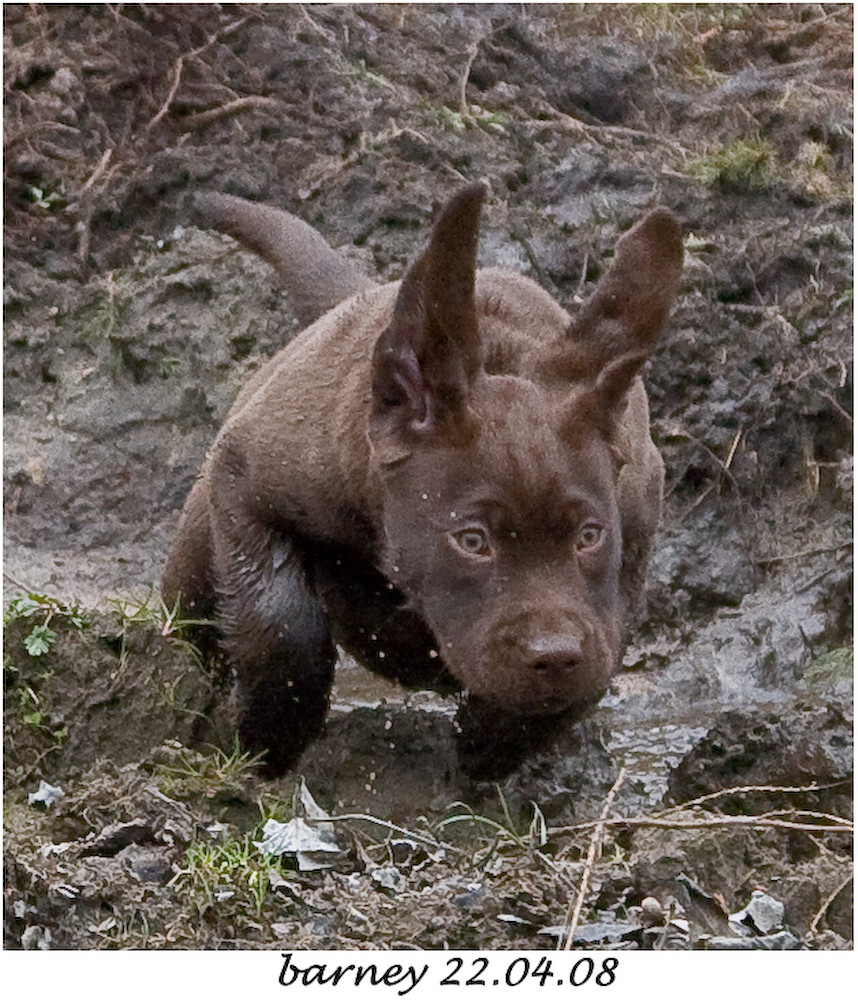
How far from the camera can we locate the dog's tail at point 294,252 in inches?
280

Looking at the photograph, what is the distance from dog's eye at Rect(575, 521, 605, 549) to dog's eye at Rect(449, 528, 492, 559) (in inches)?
10.4

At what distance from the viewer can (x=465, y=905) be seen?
15.9 ft

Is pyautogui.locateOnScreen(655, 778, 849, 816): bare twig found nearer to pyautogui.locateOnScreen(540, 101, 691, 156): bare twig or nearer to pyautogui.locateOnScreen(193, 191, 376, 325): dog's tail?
pyautogui.locateOnScreen(193, 191, 376, 325): dog's tail

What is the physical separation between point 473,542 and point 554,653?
469 mm

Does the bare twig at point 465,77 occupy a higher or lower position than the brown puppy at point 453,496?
higher

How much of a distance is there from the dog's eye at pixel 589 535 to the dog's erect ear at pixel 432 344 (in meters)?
A: 0.49

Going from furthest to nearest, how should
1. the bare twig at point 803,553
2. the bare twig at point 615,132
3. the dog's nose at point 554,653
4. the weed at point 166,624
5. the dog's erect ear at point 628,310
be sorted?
the bare twig at point 615,132 < the bare twig at point 803,553 < the weed at point 166,624 < the dog's erect ear at point 628,310 < the dog's nose at point 554,653

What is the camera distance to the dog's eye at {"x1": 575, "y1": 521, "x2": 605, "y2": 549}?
4945 millimetres

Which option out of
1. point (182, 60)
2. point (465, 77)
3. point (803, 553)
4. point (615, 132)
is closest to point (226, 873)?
point (803, 553)

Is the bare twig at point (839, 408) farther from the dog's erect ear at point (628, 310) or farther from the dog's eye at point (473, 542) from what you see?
the dog's eye at point (473, 542)

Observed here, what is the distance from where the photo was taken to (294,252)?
7.24 meters

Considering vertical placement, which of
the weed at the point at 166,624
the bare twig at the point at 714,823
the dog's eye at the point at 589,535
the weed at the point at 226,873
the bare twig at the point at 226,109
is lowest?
→ the weed at the point at 166,624

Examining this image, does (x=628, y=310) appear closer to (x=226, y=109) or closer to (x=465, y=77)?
(x=465, y=77)

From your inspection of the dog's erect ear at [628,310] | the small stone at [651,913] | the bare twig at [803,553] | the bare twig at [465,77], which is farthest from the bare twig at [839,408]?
the small stone at [651,913]
